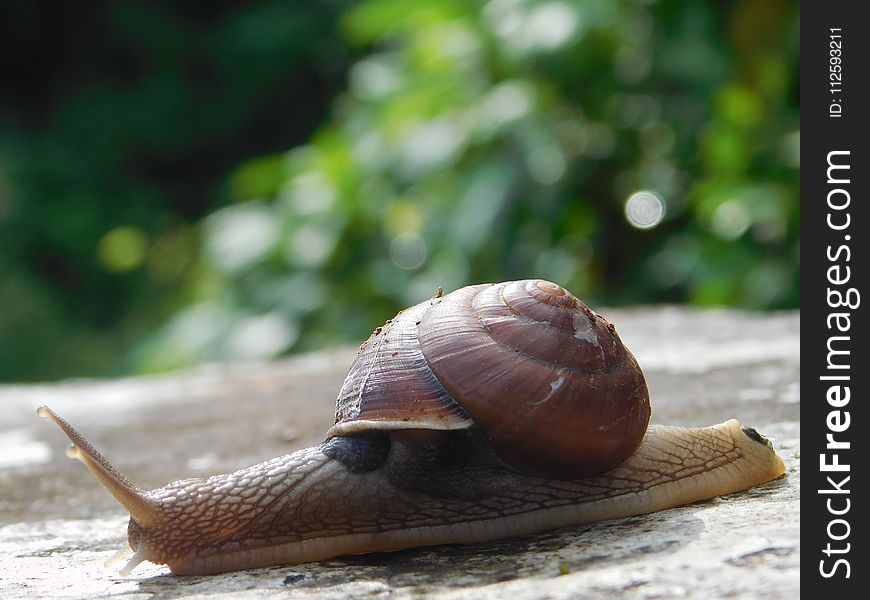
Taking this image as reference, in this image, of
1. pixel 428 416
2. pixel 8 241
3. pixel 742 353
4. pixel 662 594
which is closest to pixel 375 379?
pixel 428 416

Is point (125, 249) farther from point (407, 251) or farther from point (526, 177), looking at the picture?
point (526, 177)

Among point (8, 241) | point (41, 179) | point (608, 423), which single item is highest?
point (41, 179)

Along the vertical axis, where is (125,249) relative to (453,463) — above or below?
above

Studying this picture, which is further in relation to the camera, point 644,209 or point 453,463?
point 644,209

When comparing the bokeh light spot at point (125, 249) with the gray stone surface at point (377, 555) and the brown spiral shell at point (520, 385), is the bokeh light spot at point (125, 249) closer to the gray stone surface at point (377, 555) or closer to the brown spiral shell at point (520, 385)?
the gray stone surface at point (377, 555)

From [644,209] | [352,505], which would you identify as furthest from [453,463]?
[644,209]

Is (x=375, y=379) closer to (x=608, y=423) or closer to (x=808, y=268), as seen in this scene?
(x=608, y=423)
